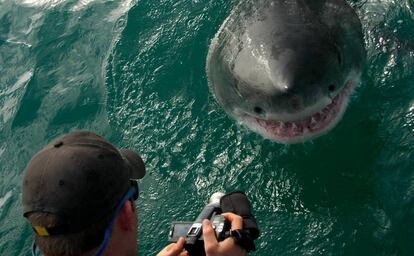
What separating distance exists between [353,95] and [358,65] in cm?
Result: 24

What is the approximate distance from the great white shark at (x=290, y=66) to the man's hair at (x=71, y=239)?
180 centimetres

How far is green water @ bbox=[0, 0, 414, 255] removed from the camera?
416 cm

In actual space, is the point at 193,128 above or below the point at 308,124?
below

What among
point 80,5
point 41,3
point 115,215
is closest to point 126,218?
point 115,215

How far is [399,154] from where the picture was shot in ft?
14.1

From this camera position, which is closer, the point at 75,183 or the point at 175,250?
the point at 75,183

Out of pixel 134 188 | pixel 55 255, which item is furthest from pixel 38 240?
pixel 134 188

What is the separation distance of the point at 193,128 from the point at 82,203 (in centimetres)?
325

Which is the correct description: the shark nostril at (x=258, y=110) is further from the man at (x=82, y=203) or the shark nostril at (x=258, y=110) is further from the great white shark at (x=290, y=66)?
the man at (x=82, y=203)

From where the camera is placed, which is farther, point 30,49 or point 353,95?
point 30,49

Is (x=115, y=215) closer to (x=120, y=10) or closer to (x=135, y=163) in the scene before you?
(x=135, y=163)

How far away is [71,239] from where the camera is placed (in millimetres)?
2090

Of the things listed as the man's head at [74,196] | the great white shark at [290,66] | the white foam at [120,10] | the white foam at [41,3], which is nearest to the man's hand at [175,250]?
the man's head at [74,196]

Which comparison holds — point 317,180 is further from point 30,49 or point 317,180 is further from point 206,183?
point 30,49
